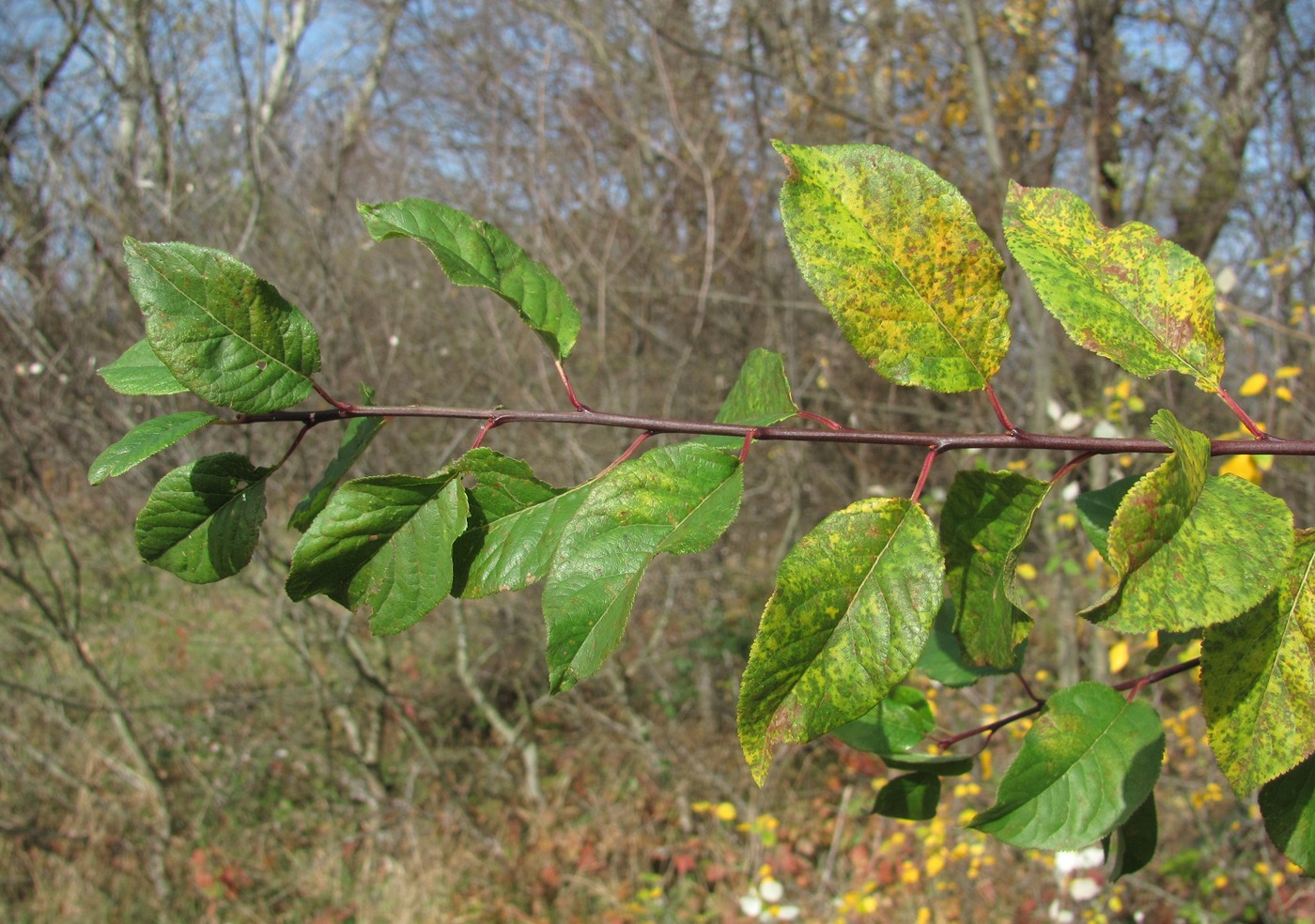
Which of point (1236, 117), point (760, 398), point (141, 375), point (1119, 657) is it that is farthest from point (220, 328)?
point (1236, 117)

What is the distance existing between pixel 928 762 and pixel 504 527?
39 centimetres

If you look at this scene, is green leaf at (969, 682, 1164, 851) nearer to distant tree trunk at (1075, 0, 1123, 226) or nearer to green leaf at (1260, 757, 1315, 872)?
green leaf at (1260, 757, 1315, 872)

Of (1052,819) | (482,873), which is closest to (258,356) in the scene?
(1052,819)

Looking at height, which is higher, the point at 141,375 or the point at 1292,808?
the point at 141,375

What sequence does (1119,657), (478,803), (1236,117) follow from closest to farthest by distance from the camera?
(1119,657) → (1236,117) → (478,803)

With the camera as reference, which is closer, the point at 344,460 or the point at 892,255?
the point at 892,255

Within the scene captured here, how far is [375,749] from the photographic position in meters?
4.81

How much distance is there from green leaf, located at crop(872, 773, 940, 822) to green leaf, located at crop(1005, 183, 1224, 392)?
1.24 feet

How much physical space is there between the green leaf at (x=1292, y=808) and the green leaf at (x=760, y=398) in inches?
15.0

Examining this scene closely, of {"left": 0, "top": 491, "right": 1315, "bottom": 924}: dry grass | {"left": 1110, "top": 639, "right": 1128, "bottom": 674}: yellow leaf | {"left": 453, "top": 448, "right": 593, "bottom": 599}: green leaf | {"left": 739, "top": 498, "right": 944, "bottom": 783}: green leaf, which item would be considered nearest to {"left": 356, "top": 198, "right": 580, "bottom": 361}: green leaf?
{"left": 453, "top": 448, "right": 593, "bottom": 599}: green leaf

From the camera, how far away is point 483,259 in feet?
2.17

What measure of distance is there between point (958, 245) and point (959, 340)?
2.3 inches

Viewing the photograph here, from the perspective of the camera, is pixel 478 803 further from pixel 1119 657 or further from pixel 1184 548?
pixel 1184 548

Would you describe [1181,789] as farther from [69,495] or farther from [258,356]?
[69,495]
